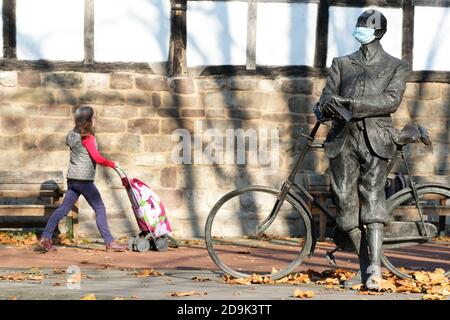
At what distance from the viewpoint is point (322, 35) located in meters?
14.2

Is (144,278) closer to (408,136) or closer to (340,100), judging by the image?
(340,100)

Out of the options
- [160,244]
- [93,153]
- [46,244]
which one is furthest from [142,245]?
[93,153]

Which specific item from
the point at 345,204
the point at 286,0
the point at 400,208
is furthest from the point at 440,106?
the point at 345,204

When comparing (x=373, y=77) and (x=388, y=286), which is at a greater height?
(x=373, y=77)

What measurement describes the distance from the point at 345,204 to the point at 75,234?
5930 millimetres

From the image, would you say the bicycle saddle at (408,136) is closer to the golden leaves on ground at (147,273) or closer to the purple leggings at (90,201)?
the golden leaves on ground at (147,273)

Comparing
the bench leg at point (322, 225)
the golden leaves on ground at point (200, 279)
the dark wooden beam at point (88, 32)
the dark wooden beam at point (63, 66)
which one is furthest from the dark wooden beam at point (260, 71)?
the golden leaves on ground at point (200, 279)

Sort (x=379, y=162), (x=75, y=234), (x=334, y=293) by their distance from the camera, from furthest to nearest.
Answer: (x=75, y=234), (x=379, y=162), (x=334, y=293)

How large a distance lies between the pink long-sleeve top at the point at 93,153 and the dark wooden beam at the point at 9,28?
2290 millimetres

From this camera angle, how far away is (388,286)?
25.6 feet

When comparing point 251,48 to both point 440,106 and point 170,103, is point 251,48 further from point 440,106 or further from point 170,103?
point 440,106

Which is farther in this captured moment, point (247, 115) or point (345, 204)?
point (247, 115)

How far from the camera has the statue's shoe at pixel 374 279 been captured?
7.81 metres

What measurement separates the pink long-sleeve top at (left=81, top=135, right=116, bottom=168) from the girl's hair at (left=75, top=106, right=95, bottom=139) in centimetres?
5
